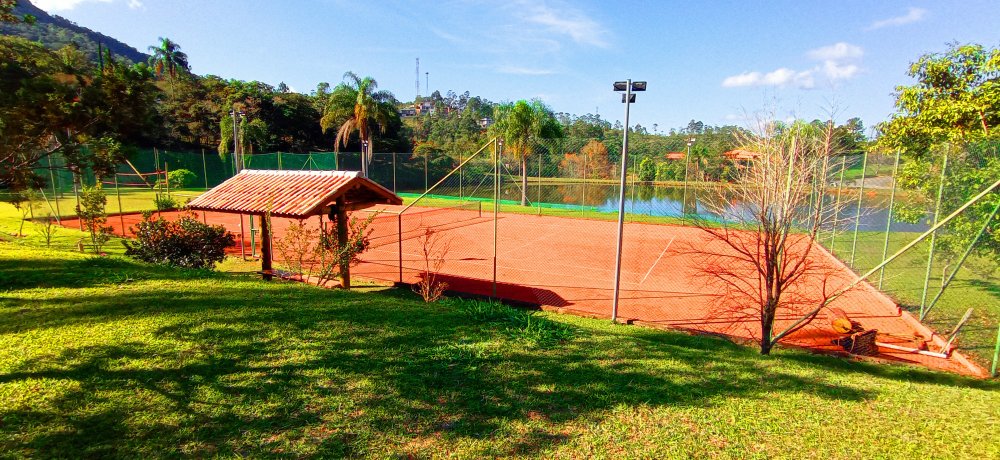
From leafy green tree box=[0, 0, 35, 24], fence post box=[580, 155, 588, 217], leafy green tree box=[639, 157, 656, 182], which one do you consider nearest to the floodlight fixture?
leafy green tree box=[0, 0, 35, 24]

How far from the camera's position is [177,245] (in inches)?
402

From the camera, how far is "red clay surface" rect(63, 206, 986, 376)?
8.27 metres

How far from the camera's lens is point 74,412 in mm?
3703

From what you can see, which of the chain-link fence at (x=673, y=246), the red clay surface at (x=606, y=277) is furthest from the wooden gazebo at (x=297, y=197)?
the red clay surface at (x=606, y=277)

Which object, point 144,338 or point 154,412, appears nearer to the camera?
point 154,412

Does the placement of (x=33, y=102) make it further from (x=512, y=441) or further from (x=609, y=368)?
(x=609, y=368)

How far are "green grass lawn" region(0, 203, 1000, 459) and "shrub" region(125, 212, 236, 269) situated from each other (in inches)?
136

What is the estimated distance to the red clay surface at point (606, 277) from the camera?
8273 mm

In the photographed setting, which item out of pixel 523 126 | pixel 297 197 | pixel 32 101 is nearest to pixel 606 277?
pixel 297 197

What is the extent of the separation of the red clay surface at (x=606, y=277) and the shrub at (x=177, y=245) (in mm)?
3241

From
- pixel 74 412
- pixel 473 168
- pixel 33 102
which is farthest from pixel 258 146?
pixel 74 412

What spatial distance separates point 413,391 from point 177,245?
848cm

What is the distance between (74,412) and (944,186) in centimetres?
1134

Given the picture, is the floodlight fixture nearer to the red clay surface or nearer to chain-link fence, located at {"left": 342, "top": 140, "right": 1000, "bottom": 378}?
chain-link fence, located at {"left": 342, "top": 140, "right": 1000, "bottom": 378}
